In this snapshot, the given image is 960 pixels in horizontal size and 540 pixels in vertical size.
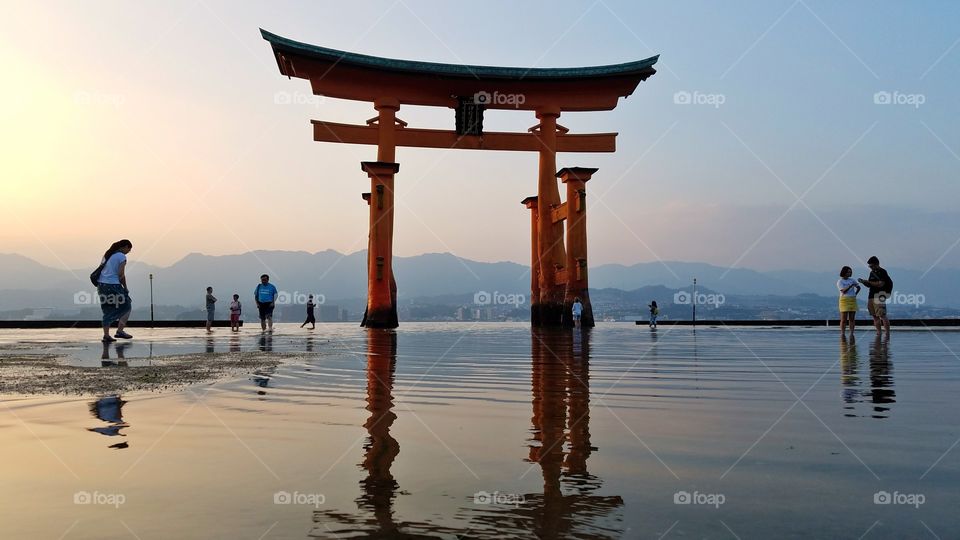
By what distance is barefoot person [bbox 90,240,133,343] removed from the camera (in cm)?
1175

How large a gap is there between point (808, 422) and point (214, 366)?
517 centimetres

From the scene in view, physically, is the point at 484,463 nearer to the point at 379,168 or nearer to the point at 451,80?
the point at 379,168

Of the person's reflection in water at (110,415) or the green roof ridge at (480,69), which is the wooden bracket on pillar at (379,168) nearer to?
Result: the green roof ridge at (480,69)

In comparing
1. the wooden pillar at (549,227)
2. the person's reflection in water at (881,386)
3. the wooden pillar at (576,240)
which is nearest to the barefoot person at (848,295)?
the person's reflection in water at (881,386)

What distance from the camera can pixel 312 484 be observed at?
218cm

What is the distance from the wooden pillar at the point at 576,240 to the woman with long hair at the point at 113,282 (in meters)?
16.0

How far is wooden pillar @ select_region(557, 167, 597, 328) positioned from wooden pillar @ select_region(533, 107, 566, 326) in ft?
1.49

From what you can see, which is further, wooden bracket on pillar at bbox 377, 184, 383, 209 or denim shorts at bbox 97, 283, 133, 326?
wooden bracket on pillar at bbox 377, 184, 383, 209

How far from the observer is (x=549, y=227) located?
2669 cm

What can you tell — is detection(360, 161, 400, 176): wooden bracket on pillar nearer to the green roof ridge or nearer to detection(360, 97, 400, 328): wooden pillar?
detection(360, 97, 400, 328): wooden pillar

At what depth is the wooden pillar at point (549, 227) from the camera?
2642 cm

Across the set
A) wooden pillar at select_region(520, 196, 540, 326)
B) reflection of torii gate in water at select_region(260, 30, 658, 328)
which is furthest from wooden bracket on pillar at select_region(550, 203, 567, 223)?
wooden pillar at select_region(520, 196, 540, 326)

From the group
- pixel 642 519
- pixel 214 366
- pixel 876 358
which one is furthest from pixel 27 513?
pixel 876 358

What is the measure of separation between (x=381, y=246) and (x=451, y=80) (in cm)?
606
